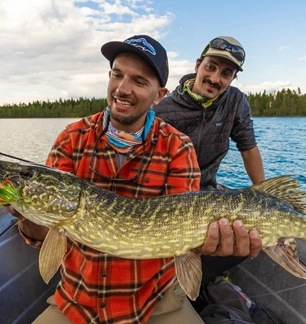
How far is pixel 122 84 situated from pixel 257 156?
6.89ft

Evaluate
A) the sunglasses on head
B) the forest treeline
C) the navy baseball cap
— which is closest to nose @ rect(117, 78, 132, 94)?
the navy baseball cap

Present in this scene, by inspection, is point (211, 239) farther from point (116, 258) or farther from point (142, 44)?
point (142, 44)

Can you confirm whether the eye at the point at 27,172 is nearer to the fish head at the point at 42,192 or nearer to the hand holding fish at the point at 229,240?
the fish head at the point at 42,192

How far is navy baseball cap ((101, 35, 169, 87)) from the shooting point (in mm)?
1900

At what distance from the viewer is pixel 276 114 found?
58.7 m

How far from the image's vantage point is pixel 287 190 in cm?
186

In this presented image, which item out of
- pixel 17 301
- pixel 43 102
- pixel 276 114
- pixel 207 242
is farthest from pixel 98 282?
pixel 43 102

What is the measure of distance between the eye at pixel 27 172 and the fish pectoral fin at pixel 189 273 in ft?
2.54

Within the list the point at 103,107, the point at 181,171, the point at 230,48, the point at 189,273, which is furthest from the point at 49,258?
the point at 103,107

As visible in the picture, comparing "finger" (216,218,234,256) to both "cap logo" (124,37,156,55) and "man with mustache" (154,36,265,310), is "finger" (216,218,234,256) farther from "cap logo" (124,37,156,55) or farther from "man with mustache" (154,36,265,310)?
"man with mustache" (154,36,265,310)

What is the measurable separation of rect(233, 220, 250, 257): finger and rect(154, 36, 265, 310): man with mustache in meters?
1.48

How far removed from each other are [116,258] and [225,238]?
0.52 meters

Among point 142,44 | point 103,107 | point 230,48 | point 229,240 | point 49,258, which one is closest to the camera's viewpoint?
point 49,258

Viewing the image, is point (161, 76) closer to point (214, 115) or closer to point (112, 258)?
point (112, 258)
